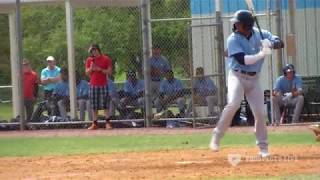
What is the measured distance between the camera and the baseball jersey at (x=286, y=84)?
61.1 ft

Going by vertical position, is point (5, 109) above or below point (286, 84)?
below

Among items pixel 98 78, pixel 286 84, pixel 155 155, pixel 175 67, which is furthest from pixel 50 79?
pixel 155 155

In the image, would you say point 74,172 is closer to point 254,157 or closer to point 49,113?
point 254,157

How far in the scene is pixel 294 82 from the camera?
61.2ft

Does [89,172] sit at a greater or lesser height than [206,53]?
lesser

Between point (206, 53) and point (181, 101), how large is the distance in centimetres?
215

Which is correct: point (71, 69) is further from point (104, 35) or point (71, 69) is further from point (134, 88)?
point (104, 35)

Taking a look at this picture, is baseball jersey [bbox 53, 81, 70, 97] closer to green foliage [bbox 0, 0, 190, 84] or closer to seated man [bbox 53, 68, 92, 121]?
seated man [bbox 53, 68, 92, 121]

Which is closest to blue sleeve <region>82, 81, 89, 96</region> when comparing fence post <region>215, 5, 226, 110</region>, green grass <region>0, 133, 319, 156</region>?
green grass <region>0, 133, 319, 156</region>

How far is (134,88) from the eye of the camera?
65.8 feet

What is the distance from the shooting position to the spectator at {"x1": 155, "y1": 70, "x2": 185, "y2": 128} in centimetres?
1948

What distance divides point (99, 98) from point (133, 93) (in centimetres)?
114

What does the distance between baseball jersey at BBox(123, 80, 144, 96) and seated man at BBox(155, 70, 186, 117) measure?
1.79ft

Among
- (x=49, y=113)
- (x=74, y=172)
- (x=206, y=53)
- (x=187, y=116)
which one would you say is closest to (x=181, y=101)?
(x=187, y=116)
